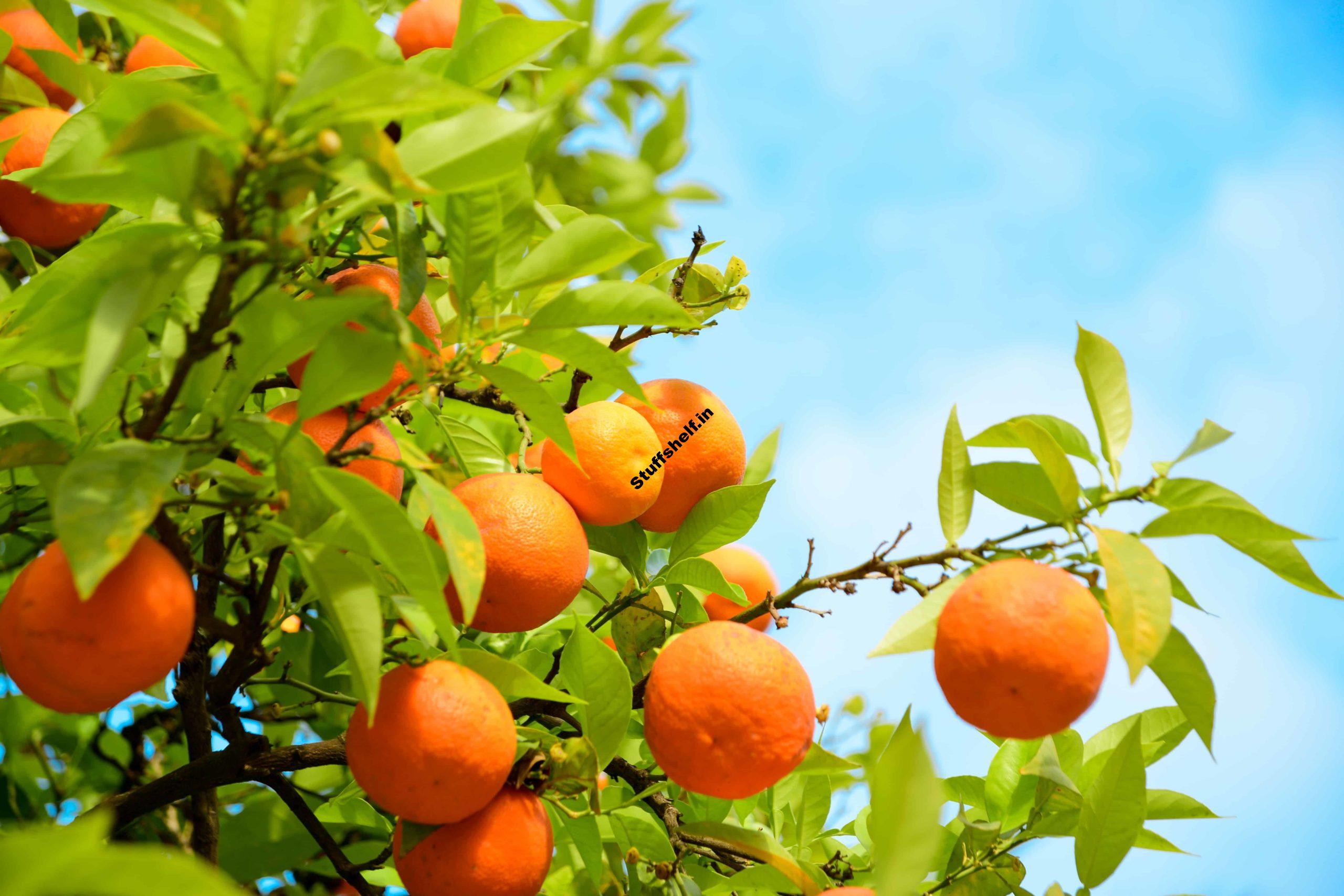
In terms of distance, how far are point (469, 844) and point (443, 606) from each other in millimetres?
384

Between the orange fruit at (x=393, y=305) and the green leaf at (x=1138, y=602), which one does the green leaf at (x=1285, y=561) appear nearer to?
the green leaf at (x=1138, y=602)

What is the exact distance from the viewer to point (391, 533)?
104cm

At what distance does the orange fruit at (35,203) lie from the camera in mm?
1721

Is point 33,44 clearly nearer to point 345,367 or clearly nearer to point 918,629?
point 345,367

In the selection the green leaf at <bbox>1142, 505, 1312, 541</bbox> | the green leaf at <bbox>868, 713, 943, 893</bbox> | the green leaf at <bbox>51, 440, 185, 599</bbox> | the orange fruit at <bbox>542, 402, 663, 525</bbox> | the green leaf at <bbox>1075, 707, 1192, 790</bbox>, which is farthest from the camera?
the green leaf at <bbox>1075, 707, 1192, 790</bbox>

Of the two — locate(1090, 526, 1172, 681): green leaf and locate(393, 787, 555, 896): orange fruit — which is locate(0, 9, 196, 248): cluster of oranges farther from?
locate(1090, 526, 1172, 681): green leaf

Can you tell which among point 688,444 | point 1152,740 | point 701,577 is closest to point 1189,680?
point 1152,740

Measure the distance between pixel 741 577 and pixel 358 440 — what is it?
3.21 feet

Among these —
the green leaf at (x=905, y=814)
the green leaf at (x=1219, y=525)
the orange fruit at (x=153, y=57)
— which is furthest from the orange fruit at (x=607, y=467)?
the orange fruit at (x=153, y=57)

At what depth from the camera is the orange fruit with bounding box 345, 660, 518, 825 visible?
3.77ft

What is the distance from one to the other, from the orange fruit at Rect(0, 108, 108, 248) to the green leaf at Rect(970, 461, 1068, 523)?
4.94ft

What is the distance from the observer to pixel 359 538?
1141 millimetres

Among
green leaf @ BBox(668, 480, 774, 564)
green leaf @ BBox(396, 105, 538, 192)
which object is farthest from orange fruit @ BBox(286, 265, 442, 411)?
green leaf @ BBox(668, 480, 774, 564)

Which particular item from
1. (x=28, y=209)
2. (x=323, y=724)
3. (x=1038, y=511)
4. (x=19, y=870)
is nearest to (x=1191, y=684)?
(x=1038, y=511)
